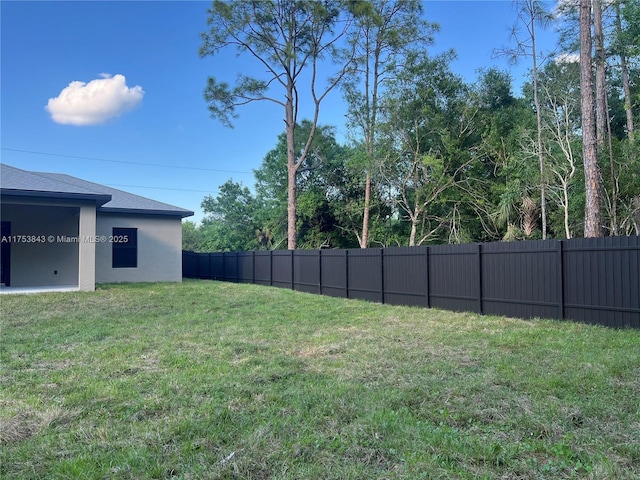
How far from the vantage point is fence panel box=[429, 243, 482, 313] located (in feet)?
27.2

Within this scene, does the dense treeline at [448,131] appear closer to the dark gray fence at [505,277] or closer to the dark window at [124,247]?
the dark gray fence at [505,277]


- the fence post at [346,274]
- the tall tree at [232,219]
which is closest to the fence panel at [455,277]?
the fence post at [346,274]

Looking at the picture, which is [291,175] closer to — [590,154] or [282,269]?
[282,269]

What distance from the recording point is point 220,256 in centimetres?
1862

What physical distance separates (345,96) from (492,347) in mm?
14911

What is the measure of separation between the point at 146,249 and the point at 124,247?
2.39ft

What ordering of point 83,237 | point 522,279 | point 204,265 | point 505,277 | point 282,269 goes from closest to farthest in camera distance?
1. point 522,279
2. point 505,277
3. point 83,237
4. point 282,269
5. point 204,265

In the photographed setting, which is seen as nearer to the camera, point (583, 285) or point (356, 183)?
point (583, 285)

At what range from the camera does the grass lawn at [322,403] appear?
2.40 m

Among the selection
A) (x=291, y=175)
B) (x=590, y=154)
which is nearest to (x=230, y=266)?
(x=291, y=175)

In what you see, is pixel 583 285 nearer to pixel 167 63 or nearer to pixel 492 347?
pixel 492 347

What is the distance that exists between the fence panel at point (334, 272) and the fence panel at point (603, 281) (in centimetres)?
597

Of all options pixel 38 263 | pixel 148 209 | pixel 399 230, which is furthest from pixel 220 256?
pixel 399 230

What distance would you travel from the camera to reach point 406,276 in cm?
980
